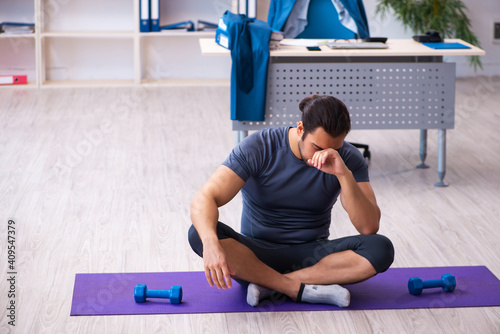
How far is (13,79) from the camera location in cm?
603

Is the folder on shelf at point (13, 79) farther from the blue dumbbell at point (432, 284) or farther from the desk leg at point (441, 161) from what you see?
the blue dumbbell at point (432, 284)

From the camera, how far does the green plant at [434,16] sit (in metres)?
5.89

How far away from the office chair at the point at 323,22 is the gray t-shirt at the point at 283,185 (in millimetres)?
2176

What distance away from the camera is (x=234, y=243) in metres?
2.30

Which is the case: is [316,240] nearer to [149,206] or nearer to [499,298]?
[499,298]

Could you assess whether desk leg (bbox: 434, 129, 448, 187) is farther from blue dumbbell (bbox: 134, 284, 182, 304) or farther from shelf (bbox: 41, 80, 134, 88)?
shelf (bbox: 41, 80, 134, 88)

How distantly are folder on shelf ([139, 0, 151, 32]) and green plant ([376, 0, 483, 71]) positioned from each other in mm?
1957

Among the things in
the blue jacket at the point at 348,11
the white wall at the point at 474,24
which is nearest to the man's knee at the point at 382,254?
the blue jacket at the point at 348,11

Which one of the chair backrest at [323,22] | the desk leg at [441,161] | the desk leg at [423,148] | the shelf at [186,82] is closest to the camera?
the desk leg at [441,161]

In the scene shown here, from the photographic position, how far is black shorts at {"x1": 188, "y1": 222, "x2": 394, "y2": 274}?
2.30 metres

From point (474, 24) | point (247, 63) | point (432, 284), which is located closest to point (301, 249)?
point (432, 284)

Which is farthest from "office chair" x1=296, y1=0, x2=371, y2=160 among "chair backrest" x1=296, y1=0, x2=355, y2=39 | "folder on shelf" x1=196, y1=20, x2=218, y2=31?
"folder on shelf" x1=196, y1=20, x2=218, y2=31

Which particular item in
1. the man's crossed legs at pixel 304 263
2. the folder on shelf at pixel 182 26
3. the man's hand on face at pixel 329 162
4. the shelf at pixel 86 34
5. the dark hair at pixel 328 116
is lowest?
the man's crossed legs at pixel 304 263

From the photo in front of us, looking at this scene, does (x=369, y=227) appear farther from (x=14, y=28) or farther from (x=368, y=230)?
(x=14, y=28)
